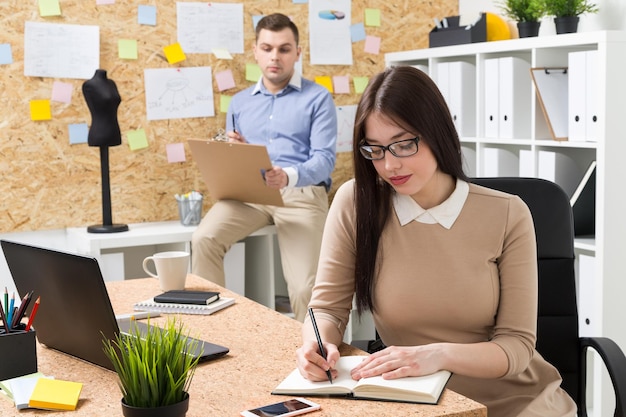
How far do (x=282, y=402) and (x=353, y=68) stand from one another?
10.4 ft

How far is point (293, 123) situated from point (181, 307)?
2041 mm

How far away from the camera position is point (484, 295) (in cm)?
164

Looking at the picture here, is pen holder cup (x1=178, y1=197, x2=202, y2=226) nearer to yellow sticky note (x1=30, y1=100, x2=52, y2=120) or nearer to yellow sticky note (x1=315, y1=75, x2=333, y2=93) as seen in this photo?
yellow sticky note (x1=30, y1=100, x2=52, y2=120)

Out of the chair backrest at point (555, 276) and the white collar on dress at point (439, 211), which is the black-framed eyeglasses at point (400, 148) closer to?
the white collar on dress at point (439, 211)

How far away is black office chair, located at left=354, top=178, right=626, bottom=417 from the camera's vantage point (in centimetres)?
188

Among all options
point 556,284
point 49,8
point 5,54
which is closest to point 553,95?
point 556,284

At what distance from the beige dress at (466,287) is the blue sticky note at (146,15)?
7.76 feet

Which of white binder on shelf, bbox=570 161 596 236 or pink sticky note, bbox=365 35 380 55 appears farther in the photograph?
pink sticky note, bbox=365 35 380 55

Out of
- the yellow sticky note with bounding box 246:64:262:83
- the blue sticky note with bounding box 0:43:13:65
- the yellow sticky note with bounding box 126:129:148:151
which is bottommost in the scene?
the yellow sticky note with bounding box 126:129:148:151

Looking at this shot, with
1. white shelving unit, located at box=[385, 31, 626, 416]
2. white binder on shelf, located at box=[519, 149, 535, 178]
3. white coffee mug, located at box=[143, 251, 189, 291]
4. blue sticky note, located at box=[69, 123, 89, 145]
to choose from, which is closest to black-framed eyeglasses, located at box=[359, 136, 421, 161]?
white coffee mug, located at box=[143, 251, 189, 291]

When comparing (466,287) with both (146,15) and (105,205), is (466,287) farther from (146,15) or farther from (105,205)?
(146,15)

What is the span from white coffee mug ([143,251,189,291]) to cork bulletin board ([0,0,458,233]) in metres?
1.87

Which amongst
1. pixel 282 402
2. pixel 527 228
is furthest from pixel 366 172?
pixel 282 402

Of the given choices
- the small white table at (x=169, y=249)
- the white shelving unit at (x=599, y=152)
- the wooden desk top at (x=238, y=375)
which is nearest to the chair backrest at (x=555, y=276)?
the wooden desk top at (x=238, y=375)
